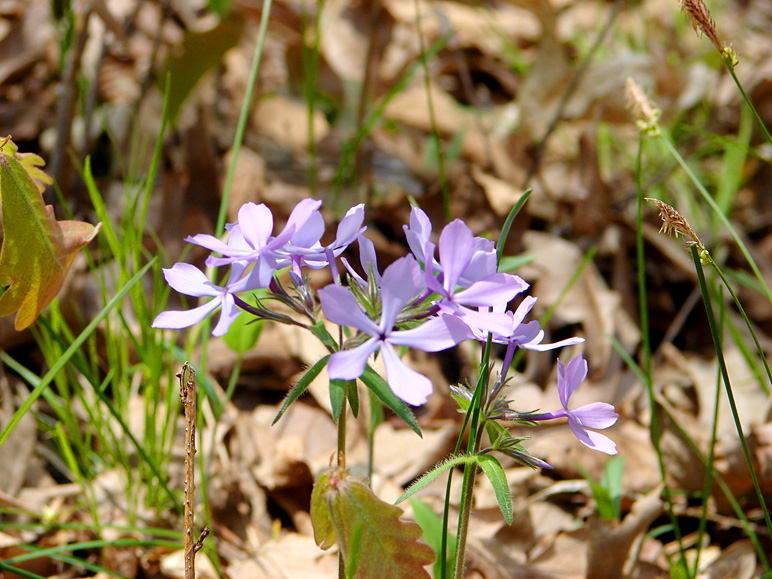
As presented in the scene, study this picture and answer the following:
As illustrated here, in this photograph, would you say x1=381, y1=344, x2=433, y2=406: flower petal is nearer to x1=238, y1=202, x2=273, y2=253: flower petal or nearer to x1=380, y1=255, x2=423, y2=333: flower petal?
x1=380, y1=255, x2=423, y2=333: flower petal

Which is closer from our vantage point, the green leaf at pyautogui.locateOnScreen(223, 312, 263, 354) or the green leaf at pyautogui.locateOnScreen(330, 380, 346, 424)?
the green leaf at pyautogui.locateOnScreen(330, 380, 346, 424)

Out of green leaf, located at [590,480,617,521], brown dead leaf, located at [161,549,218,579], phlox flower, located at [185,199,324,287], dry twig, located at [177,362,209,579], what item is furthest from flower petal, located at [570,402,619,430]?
brown dead leaf, located at [161,549,218,579]

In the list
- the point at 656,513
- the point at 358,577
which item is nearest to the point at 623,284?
the point at 656,513

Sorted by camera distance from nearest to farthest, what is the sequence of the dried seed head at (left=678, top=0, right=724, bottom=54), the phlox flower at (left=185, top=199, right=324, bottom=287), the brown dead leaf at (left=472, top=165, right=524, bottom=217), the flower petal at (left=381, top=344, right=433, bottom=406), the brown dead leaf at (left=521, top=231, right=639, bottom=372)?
1. the flower petal at (left=381, top=344, right=433, bottom=406)
2. the phlox flower at (left=185, top=199, right=324, bottom=287)
3. the dried seed head at (left=678, top=0, right=724, bottom=54)
4. the brown dead leaf at (left=521, top=231, right=639, bottom=372)
5. the brown dead leaf at (left=472, top=165, right=524, bottom=217)

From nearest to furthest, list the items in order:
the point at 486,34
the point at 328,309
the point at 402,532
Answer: the point at 328,309
the point at 402,532
the point at 486,34

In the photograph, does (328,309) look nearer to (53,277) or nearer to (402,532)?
(402,532)

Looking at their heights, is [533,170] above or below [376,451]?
above
